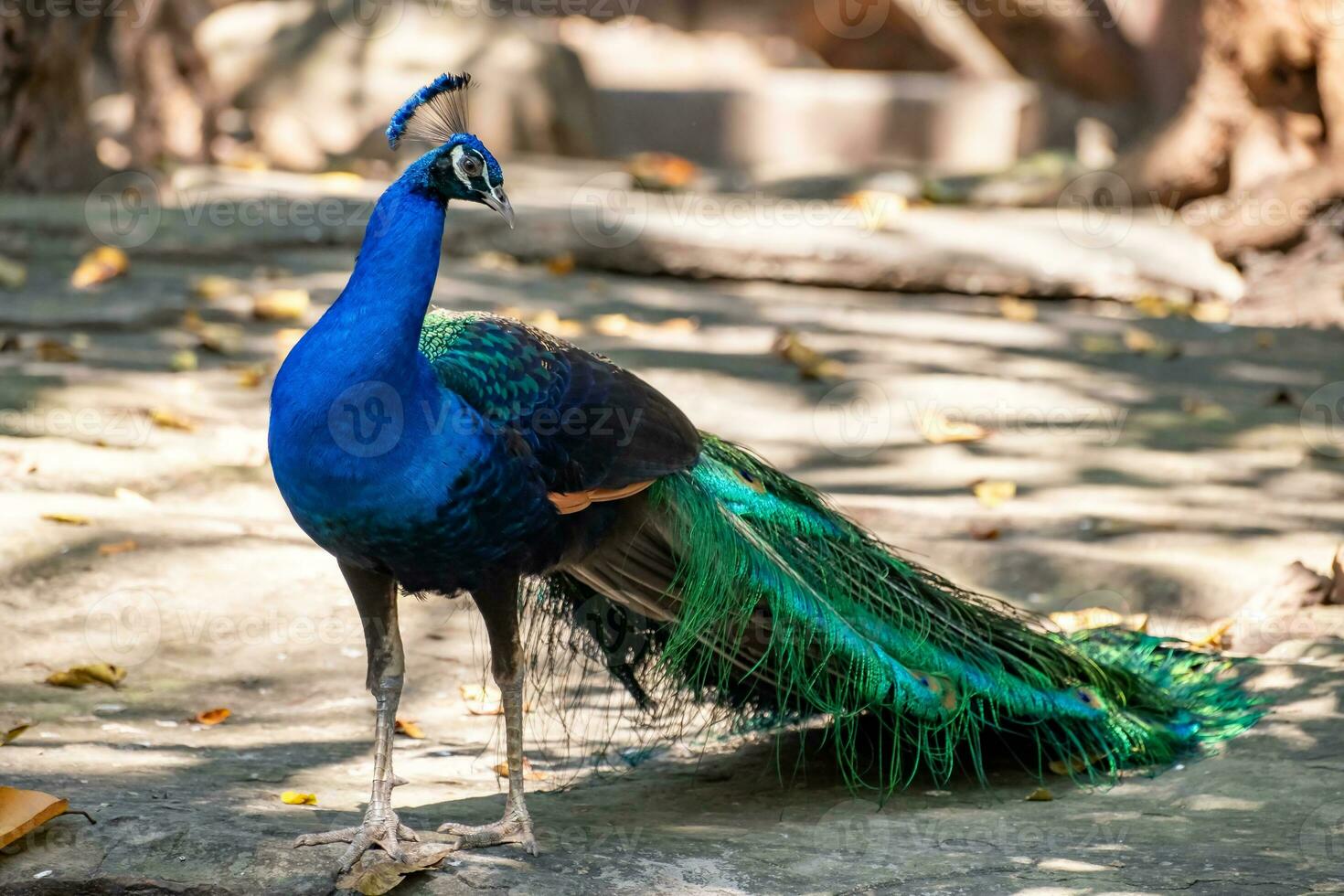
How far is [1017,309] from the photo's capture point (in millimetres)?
9266

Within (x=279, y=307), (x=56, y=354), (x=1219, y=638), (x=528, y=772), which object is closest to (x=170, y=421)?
(x=56, y=354)

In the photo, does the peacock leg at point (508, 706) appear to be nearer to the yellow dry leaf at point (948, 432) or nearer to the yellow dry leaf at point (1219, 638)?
the yellow dry leaf at point (1219, 638)

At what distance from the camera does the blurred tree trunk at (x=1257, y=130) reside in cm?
973

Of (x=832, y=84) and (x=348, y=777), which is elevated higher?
(x=832, y=84)

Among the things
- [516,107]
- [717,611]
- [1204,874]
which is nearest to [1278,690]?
[1204,874]

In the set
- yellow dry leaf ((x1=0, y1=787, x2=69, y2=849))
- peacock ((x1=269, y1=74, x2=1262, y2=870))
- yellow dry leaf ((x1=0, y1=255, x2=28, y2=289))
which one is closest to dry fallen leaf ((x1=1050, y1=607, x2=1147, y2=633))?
peacock ((x1=269, y1=74, x2=1262, y2=870))

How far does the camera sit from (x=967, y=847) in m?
3.57

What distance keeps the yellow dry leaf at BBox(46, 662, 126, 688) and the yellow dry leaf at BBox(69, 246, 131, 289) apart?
426 centimetres

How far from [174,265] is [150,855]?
6.17m

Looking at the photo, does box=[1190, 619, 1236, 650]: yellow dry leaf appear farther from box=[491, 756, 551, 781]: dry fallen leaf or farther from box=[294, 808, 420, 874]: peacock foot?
box=[294, 808, 420, 874]: peacock foot

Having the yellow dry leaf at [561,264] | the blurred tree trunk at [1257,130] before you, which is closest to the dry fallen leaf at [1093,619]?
the yellow dry leaf at [561,264]

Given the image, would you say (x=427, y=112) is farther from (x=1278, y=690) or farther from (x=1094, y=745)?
(x=1278, y=690)

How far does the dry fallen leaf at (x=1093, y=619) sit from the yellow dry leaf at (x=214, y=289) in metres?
5.00

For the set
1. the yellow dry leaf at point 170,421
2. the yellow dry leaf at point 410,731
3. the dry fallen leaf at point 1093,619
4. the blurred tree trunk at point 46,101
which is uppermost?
the blurred tree trunk at point 46,101
